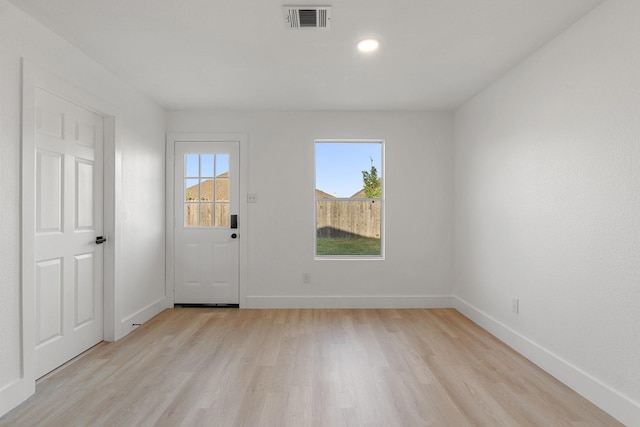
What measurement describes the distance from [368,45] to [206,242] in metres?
2.99

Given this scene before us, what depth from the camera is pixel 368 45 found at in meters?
2.72

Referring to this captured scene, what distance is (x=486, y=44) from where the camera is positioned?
2.71 metres

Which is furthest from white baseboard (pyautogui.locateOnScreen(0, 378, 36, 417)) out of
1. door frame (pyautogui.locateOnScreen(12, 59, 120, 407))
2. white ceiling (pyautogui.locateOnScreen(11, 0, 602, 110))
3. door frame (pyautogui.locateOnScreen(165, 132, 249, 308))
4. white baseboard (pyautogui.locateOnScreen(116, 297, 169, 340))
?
white ceiling (pyautogui.locateOnScreen(11, 0, 602, 110))

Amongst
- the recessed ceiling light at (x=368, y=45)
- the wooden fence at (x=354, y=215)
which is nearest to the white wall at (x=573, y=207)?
the recessed ceiling light at (x=368, y=45)

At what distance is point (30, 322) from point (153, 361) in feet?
2.94

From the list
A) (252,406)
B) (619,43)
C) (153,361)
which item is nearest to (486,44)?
(619,43)

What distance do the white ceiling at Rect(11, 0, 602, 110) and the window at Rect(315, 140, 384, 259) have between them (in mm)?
1198

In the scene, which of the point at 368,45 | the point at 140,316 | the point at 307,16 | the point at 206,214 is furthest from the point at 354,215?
the point at 307,16

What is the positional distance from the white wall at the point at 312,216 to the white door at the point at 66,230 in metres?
1.59

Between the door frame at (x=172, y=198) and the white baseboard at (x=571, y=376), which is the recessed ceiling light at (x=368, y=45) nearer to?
the door frame at (x=172, y=198)

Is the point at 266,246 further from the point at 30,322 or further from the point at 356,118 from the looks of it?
the point at 30,322

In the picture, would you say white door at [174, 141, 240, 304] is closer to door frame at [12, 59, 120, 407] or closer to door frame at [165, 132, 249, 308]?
door frame at [165, 132, 249, 308]

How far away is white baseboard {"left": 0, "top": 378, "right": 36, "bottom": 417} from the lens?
6.84ft

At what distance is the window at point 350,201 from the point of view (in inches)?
188
